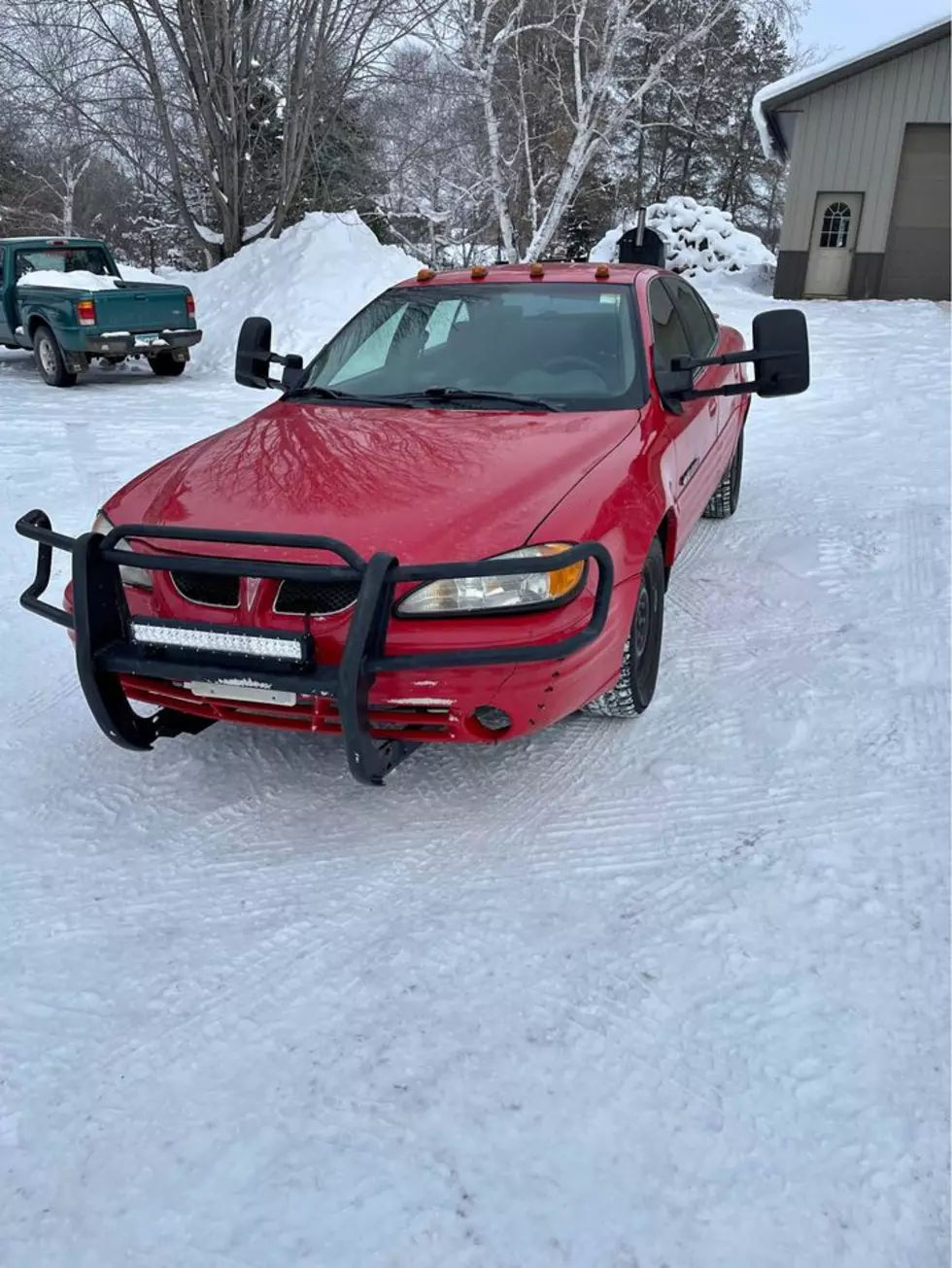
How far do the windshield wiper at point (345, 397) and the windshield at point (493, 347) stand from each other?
0.03 metres

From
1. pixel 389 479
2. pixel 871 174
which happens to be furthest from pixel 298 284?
pixel 389 479

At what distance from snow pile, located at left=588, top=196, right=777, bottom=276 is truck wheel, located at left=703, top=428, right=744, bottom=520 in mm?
17496

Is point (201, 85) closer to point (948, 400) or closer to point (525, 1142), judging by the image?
point (948, 400)

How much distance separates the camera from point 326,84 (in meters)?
15.7

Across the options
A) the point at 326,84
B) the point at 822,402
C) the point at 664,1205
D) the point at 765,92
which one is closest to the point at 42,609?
the point at 664,1205

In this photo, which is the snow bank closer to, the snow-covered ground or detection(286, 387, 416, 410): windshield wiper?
detection(286, 387, 416, 410): windshield wiper

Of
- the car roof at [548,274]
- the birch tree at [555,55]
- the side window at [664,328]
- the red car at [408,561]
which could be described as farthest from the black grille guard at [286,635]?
the birch tree at [555,55]

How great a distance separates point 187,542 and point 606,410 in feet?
5.55

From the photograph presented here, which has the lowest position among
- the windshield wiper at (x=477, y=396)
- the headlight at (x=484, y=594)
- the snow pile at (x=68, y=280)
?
the headlight at (x=484, y=594)

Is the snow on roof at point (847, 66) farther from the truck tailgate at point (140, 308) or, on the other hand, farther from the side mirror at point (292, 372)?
the side mirror at point (292, 372)

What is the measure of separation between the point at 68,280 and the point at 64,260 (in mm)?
1052

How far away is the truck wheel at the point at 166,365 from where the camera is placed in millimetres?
12008

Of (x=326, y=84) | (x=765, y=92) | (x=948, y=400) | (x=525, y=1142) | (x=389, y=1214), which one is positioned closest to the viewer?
(x=389, y=1214)

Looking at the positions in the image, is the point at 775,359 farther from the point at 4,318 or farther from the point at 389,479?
the point at 4,318
